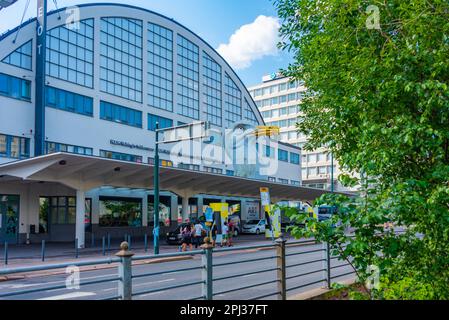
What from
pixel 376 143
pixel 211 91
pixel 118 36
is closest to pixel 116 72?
pixel 118 36

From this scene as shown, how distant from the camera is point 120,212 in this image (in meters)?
40.4

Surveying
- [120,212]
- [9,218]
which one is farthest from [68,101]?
[120,212]

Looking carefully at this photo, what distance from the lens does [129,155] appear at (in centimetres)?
4228

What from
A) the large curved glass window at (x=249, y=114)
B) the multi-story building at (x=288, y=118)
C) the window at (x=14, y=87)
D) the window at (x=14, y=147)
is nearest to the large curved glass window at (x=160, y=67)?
the window at (x=14, y=87)

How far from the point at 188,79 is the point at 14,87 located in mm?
22936

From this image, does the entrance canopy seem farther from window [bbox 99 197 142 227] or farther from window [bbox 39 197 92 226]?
window [bbox 99 197 142 227]

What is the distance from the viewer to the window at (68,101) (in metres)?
34.4

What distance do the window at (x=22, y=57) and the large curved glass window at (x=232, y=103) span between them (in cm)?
2821

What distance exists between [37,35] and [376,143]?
33441 mm

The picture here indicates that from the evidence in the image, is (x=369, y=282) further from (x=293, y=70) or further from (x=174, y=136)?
(x=174, y=136)

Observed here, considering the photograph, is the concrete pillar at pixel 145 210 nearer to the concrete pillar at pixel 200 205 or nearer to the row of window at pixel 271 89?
the concrete pillar at pixel 200 205

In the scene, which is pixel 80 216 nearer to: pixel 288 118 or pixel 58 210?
pixel 58 210

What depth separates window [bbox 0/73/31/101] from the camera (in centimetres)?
3131
